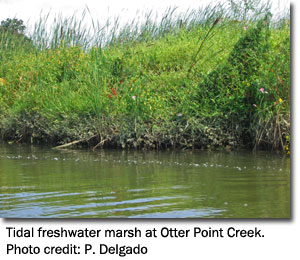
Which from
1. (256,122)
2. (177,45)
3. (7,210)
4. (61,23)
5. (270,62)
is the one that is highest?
(61,23)

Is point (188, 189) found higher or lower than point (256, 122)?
lower

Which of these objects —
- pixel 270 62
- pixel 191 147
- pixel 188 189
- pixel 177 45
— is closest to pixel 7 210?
pixel 188 189

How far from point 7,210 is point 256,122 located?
18.2ft

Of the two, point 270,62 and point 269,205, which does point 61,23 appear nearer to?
point 270,62

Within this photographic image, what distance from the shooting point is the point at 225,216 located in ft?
16.1

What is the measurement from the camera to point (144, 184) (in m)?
6.75

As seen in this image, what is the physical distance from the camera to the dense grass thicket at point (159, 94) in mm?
9883

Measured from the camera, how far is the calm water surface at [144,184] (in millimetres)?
5219

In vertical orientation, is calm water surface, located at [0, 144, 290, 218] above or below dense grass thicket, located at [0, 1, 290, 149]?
below

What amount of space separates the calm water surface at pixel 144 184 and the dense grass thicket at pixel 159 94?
555 mm

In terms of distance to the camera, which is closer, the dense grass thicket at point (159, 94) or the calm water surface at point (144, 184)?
the calm water surface at point (144, 184)

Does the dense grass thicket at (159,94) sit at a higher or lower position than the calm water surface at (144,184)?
higher

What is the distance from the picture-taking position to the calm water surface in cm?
522

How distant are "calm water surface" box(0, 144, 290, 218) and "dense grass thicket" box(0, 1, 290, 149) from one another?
0.56 m
